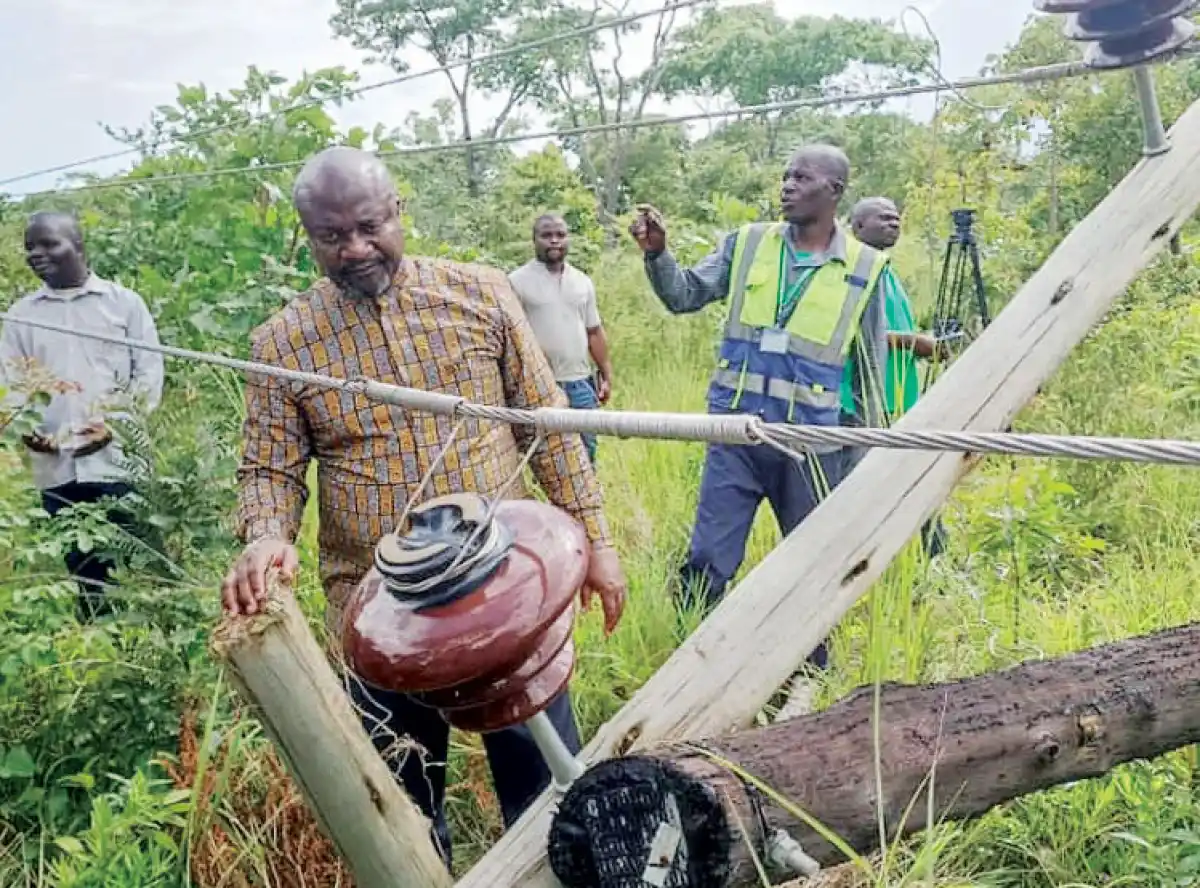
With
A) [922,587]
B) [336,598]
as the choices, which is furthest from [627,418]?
[922,587]

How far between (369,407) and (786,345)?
1.54 metres

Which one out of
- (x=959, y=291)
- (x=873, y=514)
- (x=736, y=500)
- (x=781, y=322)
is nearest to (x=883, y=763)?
(x=873, y=514)

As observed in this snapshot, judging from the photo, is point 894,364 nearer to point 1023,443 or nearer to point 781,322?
point 781,322

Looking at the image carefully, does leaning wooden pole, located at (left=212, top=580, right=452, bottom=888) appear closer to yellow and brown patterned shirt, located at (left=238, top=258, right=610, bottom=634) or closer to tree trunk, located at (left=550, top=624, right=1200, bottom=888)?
tree trunk, located at (left=550, top=624, right=1200, bottom=888)

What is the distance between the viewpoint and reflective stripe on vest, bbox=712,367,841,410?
3404 millimetres

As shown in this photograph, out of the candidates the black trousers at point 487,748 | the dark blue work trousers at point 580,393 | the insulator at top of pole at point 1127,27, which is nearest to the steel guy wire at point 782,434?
the black trousers at point 487,748

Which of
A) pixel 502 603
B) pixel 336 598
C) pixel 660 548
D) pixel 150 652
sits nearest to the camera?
pixel 502 603

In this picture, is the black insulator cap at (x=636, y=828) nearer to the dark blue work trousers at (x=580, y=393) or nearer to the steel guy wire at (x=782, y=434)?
the steel guy wire at (x=782, y=434)

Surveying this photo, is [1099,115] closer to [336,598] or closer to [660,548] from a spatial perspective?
[660,548]

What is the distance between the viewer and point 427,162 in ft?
70.6

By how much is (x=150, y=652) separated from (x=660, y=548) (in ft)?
5.40

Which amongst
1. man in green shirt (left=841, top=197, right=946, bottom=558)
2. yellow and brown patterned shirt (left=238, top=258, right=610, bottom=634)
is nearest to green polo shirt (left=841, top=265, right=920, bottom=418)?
man in green shirt (left=841, top=197, right=946, bottom=558)

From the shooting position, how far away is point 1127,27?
2.15 m

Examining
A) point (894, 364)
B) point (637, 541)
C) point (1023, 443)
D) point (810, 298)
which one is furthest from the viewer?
point (637, 541)
